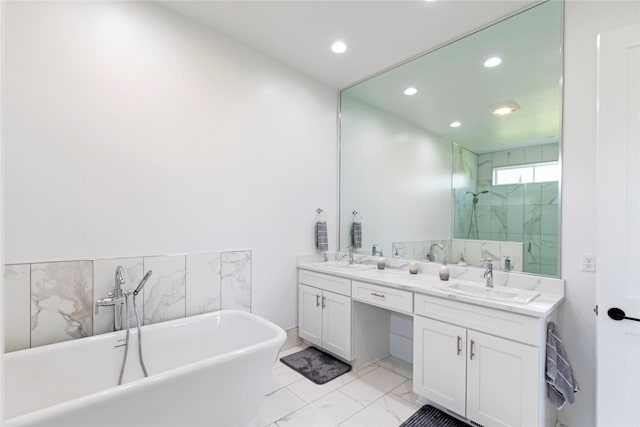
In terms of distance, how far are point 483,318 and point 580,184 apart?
1.14 m

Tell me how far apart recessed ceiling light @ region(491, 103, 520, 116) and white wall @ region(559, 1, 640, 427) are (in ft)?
1.08

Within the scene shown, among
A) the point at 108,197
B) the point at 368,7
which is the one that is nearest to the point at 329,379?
the point at 108,197

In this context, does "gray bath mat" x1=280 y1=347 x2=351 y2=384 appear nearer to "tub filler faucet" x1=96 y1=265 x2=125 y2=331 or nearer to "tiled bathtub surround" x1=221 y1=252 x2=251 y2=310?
"tiled bathtub surround" x1=221 y1=252 x2=251 y2=310

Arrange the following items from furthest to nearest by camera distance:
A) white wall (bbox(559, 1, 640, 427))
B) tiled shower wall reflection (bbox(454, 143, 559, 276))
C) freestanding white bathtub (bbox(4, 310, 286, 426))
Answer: tiled shower wall reflection (bbox(454, 143, 559, 276)), white wall (bbox(559, 1, 640, 427)), freestanding white bathtub (bbox(4, 310, 286, 426))

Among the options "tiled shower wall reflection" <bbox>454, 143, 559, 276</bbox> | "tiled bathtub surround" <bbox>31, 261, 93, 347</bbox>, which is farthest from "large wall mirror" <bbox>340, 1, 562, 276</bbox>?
"tiled bathtub surround" <bbox>31, 261, 93, 347</bbox>

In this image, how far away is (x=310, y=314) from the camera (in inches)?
123

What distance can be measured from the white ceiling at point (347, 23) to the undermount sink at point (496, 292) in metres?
2.12

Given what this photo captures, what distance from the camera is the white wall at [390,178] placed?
9.90ft

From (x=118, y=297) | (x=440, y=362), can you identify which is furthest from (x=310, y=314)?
(x=118, y=297)

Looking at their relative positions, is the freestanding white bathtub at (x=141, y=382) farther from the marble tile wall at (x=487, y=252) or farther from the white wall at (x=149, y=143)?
the marble tile wall at (x=487, y=252)

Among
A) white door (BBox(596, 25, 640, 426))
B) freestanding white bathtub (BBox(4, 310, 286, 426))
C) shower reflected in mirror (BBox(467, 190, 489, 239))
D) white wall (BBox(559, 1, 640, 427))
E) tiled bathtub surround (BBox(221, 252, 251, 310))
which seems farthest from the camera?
tiled bathtub surround (BBox(221, 252, 251, 310))

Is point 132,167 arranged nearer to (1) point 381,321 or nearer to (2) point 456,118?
(1) point 381,321

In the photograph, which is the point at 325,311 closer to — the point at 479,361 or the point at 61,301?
the point at 479,361

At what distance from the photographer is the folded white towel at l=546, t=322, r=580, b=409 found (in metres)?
1.71
